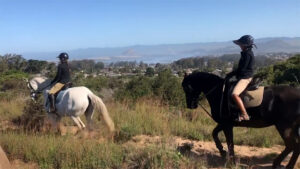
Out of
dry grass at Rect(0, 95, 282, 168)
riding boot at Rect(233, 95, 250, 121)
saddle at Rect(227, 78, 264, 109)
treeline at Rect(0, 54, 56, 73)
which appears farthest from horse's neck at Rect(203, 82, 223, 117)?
treeline at Rect(0, 54, 56, 73)

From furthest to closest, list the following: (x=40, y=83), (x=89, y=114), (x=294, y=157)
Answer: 1. (x=40, y=83)
2. (x=89, y=114)
3. (x=294, y=157)

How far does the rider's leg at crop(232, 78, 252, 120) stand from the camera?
676 cm

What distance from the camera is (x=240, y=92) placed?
6844 mm

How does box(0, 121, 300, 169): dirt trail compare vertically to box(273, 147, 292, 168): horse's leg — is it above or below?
below

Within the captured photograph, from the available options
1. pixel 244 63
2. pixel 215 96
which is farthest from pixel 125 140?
pixel 244 63

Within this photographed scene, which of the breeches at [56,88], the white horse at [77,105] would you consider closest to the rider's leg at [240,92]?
the white horse at [77,105]

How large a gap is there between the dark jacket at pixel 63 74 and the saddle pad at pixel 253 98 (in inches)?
214

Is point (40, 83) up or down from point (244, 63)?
down

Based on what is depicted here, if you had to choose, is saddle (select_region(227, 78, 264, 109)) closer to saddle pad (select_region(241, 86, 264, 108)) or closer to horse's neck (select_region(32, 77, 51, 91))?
saddle pad (select_region(241, 86, 264, 108))

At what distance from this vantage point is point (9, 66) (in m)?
54.3

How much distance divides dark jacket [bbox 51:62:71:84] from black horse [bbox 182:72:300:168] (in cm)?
411

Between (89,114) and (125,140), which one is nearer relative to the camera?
(125,140)

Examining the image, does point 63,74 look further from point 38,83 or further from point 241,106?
point 241,106

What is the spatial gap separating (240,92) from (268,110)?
64 cm
